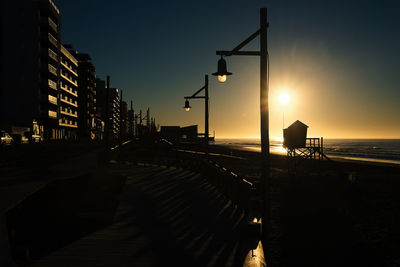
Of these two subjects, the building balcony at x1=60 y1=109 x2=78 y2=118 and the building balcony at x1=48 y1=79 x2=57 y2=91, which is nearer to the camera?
the building balcony at x1=48 y1=79 x2=57 y2=91

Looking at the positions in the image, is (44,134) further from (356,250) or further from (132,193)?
(356,250)

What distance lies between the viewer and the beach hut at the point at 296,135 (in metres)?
37.7

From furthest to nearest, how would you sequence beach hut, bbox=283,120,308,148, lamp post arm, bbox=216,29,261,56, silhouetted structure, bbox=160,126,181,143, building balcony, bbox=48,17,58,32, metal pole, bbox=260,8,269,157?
silhouetted structure, bbox=160,126,181,143 < building balcony, bbox=48,17,58,32 < beach hut, bbox=283,120,308,148 < lamp post arm, bbox=216,29,261,56 < metal pole, bbox=260,8,269,157

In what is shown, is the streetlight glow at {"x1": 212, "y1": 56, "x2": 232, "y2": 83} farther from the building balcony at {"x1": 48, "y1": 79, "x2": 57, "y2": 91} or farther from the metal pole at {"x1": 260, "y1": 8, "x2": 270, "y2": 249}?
the building balcony at {"x1": 48, "y1": 79, "x2": 57, "y2": 91}

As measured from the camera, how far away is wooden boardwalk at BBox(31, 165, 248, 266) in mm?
5418

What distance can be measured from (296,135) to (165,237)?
33813 mm

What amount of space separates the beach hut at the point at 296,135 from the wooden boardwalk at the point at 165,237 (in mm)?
29041

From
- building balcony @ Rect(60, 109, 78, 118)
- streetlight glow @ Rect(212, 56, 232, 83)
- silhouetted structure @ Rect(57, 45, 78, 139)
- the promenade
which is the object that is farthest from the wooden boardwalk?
building balcony @ Rect(60, 109, 78, 118)

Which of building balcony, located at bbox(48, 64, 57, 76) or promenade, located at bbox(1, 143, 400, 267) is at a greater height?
building balcony, located at bbox(48, 64, 57, 76)

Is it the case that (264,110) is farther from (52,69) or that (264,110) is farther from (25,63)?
(52,69)

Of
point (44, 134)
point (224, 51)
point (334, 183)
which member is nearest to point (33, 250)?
point (224, 51)

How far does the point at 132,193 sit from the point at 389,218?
30.2 feet

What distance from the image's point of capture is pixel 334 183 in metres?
19.5

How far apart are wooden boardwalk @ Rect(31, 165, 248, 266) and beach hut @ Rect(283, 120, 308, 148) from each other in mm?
29041
